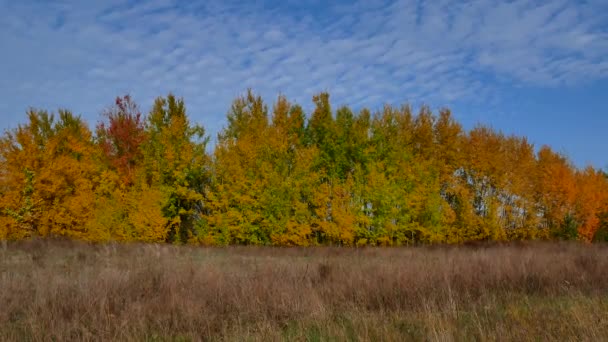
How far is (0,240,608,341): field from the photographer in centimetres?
500

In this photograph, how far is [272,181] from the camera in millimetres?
22406

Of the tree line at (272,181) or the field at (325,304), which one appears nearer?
the field at (325,304)

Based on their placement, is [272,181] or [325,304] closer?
[325,304]

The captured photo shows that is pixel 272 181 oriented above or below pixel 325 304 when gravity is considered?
above

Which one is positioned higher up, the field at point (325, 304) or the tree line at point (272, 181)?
the tree line at point (272, 181)

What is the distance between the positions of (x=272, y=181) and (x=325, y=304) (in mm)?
15894

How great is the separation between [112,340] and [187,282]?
346 centimetres

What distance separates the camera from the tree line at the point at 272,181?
75.1 ft

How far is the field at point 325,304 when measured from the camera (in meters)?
5.00

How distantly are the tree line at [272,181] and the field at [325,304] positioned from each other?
1280 centimetres

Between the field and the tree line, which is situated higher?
the tree line

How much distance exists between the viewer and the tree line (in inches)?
901

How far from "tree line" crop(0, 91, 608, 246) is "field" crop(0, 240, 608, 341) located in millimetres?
12796

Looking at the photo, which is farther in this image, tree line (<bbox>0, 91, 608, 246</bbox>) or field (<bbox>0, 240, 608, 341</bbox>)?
tree line (<bbox>0, 91, 608, 246</bbox>)
